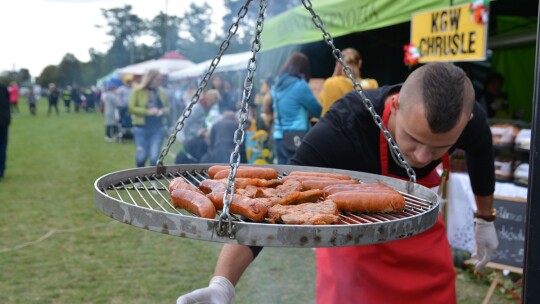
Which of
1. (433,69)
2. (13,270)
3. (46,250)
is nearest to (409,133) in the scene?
(433,69)

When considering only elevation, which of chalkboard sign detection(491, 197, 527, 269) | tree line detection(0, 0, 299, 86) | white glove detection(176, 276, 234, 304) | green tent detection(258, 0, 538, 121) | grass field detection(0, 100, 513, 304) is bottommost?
grass field detection(0, 100, 513, 304)

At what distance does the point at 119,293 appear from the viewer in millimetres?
4141

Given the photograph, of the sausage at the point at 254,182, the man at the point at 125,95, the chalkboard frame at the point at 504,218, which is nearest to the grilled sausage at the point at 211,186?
the sausage at the point at 254,182

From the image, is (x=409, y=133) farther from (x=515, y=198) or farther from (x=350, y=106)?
(x=515, y=198)

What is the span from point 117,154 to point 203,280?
934 cm

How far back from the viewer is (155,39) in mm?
42219

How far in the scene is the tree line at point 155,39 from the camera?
12.2m

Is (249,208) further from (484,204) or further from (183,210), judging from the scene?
(484,204)

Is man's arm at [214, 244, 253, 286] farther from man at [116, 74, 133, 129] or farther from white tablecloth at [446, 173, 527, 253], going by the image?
man at [116, 74, 133, 129]

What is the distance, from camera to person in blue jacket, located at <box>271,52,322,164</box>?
233 inches

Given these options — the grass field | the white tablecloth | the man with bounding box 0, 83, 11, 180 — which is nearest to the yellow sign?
the white tablecloth

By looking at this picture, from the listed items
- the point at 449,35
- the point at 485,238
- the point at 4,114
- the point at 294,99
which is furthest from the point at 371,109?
the point at 4,114

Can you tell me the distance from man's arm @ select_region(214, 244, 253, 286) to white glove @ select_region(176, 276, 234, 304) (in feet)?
0.16

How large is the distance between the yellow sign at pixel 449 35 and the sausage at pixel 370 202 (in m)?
2.98
